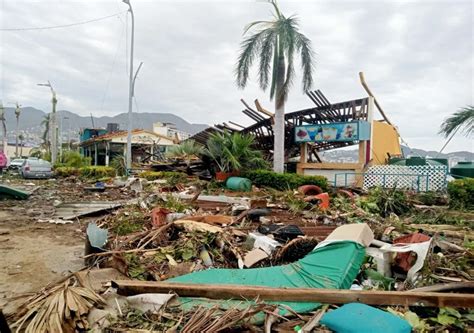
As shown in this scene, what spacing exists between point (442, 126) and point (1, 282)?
52.1ft

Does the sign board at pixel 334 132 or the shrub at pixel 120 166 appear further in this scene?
the shrub at pixel 120 166

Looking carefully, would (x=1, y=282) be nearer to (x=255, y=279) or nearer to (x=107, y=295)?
(x=107, y=295)

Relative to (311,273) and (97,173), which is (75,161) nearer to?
(97,173)

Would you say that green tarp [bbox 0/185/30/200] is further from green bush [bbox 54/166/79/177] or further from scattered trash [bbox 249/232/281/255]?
scattered trash [bbox 249/232/281/255]

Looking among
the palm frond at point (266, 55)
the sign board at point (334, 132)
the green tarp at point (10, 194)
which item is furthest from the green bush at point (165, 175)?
the sign board at point (334, 132)

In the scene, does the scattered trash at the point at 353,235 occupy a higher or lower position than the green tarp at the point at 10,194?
higher

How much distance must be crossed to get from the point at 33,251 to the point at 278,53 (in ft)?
39.5

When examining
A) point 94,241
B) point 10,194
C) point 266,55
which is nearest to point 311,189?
point 266,55

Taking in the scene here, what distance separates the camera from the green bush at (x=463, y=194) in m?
10.7

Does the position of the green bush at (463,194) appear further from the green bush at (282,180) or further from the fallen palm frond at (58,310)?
the fallen palm frond at (58,310)

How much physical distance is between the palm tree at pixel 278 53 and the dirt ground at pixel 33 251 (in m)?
9.93

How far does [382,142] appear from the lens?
19.0 meters

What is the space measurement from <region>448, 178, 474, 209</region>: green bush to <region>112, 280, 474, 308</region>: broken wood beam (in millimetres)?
9335

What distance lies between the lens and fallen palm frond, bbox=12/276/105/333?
8.46 ft
